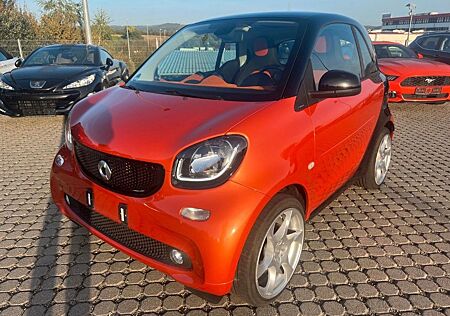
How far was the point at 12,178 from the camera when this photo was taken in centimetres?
446

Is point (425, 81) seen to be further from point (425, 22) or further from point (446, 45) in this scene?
point (425, 22)

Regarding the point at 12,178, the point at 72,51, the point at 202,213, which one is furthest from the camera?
the point at 72,51

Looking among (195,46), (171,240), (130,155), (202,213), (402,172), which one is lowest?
(402,172)

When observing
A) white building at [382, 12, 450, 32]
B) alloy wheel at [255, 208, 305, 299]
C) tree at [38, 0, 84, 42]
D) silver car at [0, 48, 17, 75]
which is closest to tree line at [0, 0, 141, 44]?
tree at [38, 0, 84, 42]

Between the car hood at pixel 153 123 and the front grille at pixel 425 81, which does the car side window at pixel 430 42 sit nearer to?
the front grille at pixel 425 81

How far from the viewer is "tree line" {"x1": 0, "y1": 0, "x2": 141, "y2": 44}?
65.2 ft

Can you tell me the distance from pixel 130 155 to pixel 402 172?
3744mm

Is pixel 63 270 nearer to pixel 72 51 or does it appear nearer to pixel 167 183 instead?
pixel 167 183

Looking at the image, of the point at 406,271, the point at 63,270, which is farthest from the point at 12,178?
the point at 406,271

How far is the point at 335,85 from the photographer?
2.52 meters

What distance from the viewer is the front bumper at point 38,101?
664cm

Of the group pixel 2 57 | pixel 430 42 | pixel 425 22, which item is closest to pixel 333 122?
pixel 2 57

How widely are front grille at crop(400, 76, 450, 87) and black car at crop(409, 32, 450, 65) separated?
2469 mm

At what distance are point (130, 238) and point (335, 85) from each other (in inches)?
65.2
